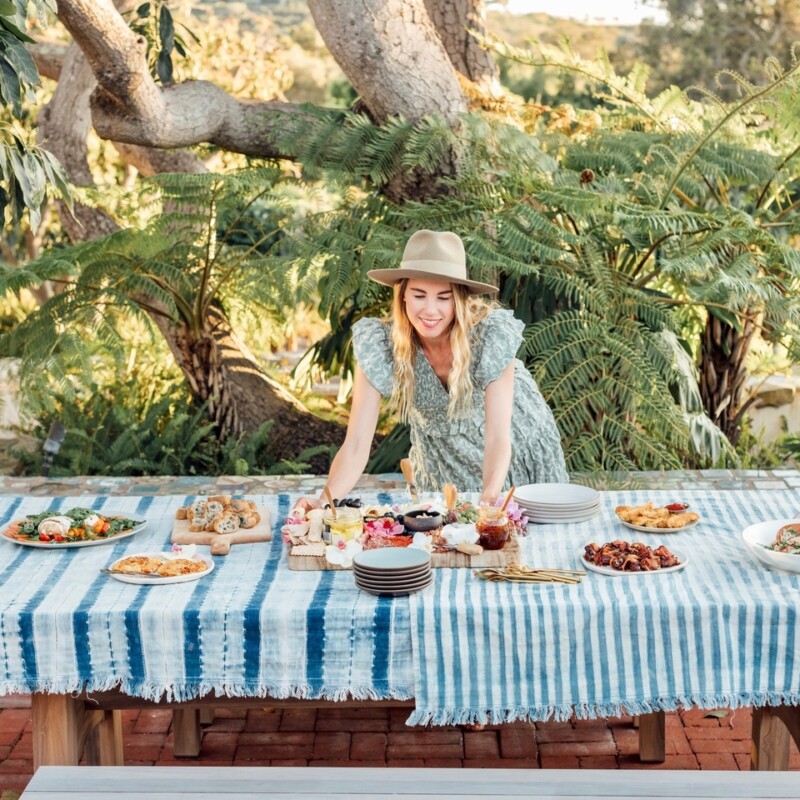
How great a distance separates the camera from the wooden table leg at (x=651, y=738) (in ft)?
10.9

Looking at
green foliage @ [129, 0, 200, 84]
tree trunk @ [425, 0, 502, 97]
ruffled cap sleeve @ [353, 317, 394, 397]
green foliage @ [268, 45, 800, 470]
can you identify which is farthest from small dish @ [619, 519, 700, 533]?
tree trunk @ [425, 0, 502, 97]

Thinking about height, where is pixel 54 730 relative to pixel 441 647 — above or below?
below

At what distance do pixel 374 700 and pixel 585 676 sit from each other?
1.54 feet

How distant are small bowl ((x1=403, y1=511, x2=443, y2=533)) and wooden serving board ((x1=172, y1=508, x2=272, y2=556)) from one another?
1.26ft

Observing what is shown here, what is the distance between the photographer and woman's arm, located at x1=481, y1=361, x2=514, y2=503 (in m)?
3.21

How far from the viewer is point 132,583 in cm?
258

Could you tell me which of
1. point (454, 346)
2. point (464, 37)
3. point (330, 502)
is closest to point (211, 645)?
point (330, 502)

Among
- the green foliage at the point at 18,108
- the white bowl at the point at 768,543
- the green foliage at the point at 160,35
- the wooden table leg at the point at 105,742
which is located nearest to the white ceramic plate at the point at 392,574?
the white bowl at the point at 768,543

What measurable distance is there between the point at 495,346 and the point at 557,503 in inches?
22.2

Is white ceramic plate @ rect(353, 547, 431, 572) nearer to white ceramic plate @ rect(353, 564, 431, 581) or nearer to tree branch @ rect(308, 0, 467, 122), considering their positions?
white ceramic plate @ rect(353, 564, 431, 581)

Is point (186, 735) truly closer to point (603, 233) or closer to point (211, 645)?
point (211, 645)

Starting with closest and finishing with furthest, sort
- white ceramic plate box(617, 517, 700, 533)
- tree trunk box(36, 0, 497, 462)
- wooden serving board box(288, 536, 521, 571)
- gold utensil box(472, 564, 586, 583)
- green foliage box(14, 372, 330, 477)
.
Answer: gold utensil box(472, 564, 586, 583) → wooden serving board box(288, 536, 521, 571) → white ceramic plate box(617, 517, 700, 533) → tree trunk box(36, 0, 497, 462) → green foliage box(14, 372, 330, 477)

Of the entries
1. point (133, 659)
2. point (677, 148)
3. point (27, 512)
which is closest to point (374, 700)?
point (133, 659)

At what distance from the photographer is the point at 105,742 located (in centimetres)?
302
